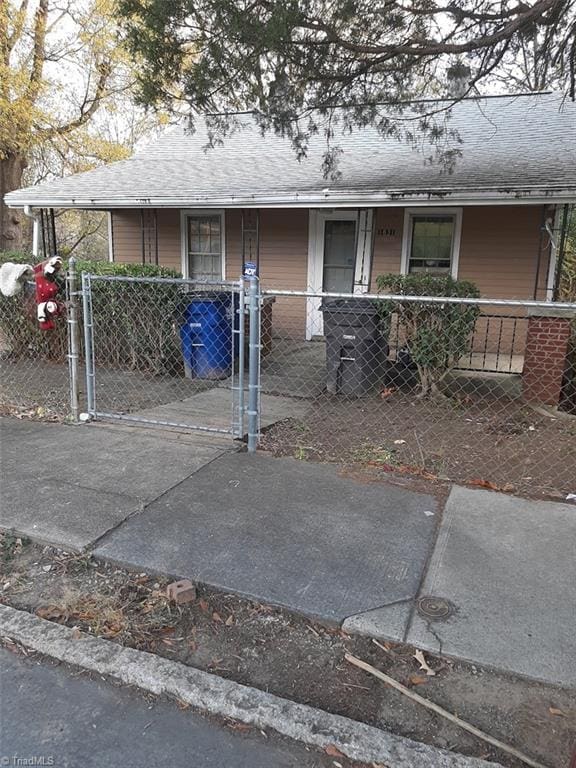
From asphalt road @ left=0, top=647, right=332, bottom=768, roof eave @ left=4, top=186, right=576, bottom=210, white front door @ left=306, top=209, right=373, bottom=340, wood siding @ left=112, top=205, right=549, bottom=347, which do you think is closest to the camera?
asphalt road @ left=0, top=647, right=332, bottom=768

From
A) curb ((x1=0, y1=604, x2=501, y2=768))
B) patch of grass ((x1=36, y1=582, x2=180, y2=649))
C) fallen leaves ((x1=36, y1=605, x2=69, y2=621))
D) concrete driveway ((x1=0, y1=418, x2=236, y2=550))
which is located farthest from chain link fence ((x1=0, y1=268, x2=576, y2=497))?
curb ((x1=0, y1=604, x2=501, y2=768))

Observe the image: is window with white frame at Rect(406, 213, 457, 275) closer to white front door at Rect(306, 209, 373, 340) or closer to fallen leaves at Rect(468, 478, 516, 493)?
white front door at Rect(306, 209, 373, 340)

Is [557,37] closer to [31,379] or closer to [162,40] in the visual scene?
[162,40]

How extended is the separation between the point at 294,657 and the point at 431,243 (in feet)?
29.4

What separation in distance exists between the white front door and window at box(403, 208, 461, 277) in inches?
32.4

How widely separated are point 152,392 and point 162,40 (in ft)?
13.1

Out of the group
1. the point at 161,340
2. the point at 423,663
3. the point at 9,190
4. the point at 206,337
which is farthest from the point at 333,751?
the point at 9,190

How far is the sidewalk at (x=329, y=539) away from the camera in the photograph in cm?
254

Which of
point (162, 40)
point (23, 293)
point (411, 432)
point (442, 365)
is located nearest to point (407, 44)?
point (162, 40)

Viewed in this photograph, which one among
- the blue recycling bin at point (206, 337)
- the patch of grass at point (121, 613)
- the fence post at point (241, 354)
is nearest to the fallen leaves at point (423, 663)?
the patch of grass at point (121, 613)

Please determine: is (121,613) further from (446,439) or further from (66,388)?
(66,388)

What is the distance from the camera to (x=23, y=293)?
7.93 m

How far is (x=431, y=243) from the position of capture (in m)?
10.1

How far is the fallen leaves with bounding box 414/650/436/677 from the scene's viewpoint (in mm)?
2285
